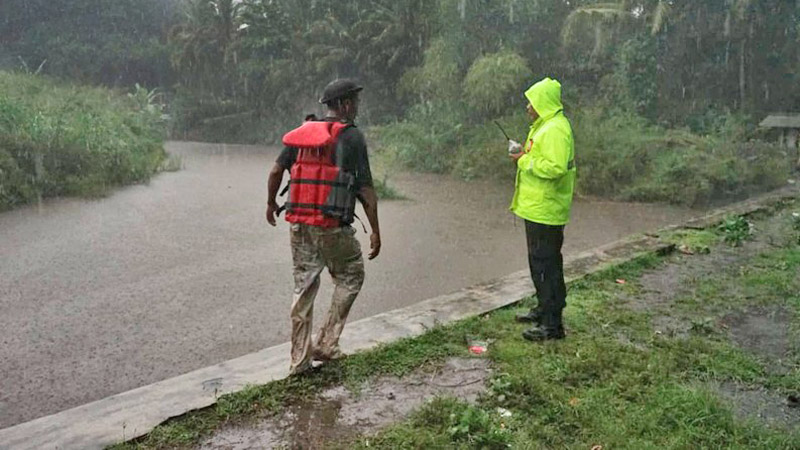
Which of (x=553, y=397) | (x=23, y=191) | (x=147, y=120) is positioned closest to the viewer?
(x=553, y=397)

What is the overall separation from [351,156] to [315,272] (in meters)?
0.69

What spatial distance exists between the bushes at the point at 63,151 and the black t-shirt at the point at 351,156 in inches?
350

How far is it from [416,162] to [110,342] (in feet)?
43.3

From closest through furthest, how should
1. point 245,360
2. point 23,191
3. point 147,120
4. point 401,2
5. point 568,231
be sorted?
point 245,360
point 568,231
point 23,191
point 147,120
point 401,2

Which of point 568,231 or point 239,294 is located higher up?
point 239,294

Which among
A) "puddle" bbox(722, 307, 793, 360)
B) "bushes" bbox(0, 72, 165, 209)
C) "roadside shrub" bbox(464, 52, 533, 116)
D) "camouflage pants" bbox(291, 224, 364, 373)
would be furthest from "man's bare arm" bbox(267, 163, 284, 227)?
"roadside shrub" bbox(464, 52, 533, 116)

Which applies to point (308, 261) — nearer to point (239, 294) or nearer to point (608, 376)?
point (608, 376)

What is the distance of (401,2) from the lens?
916 inches

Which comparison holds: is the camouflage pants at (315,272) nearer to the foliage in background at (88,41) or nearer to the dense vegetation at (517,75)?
the dense vegetation at (517,75)

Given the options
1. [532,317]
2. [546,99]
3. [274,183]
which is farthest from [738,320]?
[274,183]

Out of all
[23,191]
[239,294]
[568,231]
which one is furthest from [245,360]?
[23,191]

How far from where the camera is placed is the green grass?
10.2ft

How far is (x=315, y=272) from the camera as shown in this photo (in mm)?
3768

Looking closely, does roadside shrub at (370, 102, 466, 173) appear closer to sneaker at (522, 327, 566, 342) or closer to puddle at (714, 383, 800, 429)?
sneaker at (522, 327, 566, 342)
